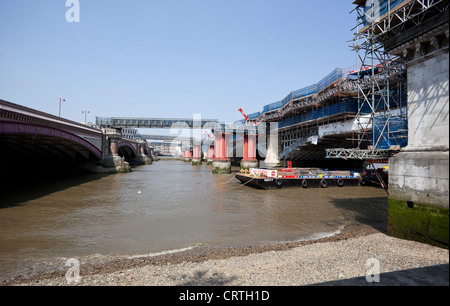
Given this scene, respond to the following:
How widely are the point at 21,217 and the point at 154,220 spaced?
7358mm

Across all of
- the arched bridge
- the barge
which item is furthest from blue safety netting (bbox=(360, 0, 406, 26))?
the arched bridge

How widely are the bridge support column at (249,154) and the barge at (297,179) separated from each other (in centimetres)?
1878

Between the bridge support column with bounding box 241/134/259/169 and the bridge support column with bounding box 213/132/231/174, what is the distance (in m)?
3.06

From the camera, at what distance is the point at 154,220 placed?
1352cm

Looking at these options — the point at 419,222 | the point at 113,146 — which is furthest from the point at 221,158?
the point at 419,222

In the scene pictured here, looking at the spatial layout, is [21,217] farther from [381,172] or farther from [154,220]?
[381,172]

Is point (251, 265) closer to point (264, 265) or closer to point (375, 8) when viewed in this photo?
point (264, 265)

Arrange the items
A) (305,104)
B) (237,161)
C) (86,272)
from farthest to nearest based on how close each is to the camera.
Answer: (237,161) → (305,104) → (86,272)

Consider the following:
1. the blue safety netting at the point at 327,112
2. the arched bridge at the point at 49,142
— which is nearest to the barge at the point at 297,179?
the blue safety netting at the point at 327,112

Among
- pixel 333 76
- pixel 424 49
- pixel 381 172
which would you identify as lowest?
pixel 381 172

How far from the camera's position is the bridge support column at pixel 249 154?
4728cm

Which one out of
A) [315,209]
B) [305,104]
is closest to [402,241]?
[315,209]

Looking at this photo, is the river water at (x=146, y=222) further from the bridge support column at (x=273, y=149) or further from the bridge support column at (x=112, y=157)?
the bridge support column at (x=273, y=149)

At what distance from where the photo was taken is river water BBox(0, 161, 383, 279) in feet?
31.5
